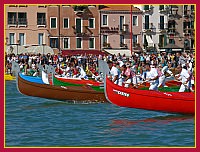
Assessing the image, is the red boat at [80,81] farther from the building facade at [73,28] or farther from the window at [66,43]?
the window at [66,43]

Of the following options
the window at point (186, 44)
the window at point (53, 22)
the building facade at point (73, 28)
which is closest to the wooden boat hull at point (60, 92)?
the building facade at point (73, 28)

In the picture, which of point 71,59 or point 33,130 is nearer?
point 33,130

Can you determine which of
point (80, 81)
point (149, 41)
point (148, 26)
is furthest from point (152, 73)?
point (148, 26)

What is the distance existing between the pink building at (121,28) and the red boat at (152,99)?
29246 millimetres

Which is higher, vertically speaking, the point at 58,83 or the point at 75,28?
the point at 75,28

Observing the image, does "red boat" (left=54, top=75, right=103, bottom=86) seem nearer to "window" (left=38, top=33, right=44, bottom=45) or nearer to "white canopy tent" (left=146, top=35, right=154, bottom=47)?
"window" (left=38, top=33, right=44, bottom=45)

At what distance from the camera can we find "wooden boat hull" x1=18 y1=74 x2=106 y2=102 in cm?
1958

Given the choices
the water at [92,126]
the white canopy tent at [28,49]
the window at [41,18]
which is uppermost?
the window at [41,18]

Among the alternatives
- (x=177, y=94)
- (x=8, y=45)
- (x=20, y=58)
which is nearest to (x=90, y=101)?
(x=177, y=94)

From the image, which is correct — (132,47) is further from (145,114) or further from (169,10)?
(145,114)

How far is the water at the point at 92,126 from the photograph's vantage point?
12930 mm

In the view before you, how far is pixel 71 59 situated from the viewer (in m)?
33.8

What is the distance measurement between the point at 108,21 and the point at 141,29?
2.39 meters

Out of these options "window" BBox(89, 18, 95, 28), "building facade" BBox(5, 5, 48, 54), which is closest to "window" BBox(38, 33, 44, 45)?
"building facade" BBox(5, 5, 48, 54)
